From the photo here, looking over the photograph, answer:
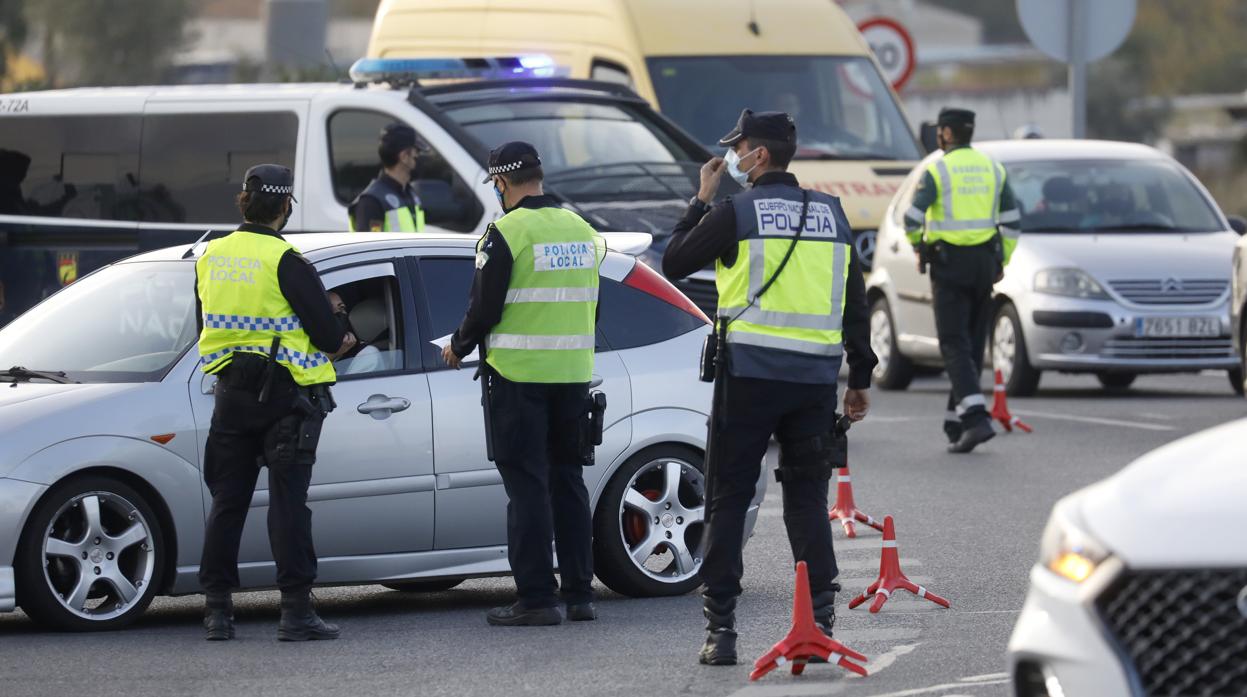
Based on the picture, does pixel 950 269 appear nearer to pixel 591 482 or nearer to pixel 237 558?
pixel 591 482

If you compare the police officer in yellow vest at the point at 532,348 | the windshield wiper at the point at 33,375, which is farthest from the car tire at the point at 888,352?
the windshield wiper at the point at 33,375

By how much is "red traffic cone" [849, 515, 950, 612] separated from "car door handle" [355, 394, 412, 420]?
1.76 m

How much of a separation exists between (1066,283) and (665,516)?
769cm

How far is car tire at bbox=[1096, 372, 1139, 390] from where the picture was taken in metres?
18.6

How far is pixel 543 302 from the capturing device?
885 cm

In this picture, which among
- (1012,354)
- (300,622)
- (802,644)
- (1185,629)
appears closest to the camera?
(1185,629)

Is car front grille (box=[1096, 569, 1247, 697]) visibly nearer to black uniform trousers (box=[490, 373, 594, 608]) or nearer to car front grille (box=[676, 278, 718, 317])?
black uniform trousers (box=[490, 373, 594, 608])

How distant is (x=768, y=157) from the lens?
800 cm

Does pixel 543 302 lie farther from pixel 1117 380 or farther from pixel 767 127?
pixel 1117 380

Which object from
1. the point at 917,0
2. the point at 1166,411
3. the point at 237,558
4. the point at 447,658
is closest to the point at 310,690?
the point at 447,658

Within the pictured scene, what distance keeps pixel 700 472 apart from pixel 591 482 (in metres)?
0.47

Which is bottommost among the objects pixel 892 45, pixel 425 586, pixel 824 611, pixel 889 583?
pixel 425 586

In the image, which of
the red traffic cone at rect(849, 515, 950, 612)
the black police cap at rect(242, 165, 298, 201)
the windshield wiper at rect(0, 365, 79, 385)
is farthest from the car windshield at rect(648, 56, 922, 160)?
the black police cap at rect(242, 165, 298, 201)

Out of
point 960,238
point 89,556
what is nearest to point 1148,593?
point 89,556
